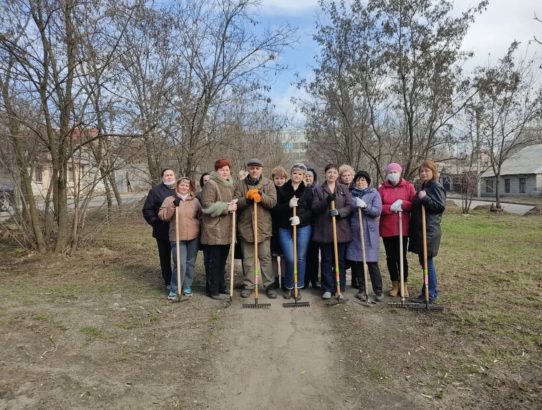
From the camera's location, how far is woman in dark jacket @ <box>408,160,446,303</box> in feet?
17.4

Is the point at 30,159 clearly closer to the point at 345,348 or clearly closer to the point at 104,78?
the point at 104,78

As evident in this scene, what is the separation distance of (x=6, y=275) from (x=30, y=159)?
2.55 meters

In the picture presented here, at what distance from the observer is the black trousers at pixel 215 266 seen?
5.81 metres

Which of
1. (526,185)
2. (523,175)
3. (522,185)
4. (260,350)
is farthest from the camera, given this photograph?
(522,185)

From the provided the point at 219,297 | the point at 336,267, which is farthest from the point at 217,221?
the point at 336,267

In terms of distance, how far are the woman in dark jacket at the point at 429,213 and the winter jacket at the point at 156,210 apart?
3.39 metres

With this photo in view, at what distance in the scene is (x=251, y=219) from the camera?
5863mm

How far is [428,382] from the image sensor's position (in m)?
3.54

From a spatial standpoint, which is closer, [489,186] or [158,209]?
[158,209]

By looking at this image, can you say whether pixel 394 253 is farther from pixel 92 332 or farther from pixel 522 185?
pixel 522 185

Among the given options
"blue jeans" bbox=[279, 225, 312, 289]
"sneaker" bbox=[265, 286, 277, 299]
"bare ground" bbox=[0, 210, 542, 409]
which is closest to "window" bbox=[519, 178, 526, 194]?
"bare ground" bbox=[0, 210, 542, 409]

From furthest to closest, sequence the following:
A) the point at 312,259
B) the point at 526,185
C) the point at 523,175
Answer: the point at 523,175 → the point at 526,185 → the point at 312,259

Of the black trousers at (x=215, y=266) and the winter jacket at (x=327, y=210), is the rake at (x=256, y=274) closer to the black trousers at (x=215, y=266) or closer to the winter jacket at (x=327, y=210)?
the black trousers at (x=215, y=266)

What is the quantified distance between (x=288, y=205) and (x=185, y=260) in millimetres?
1629
